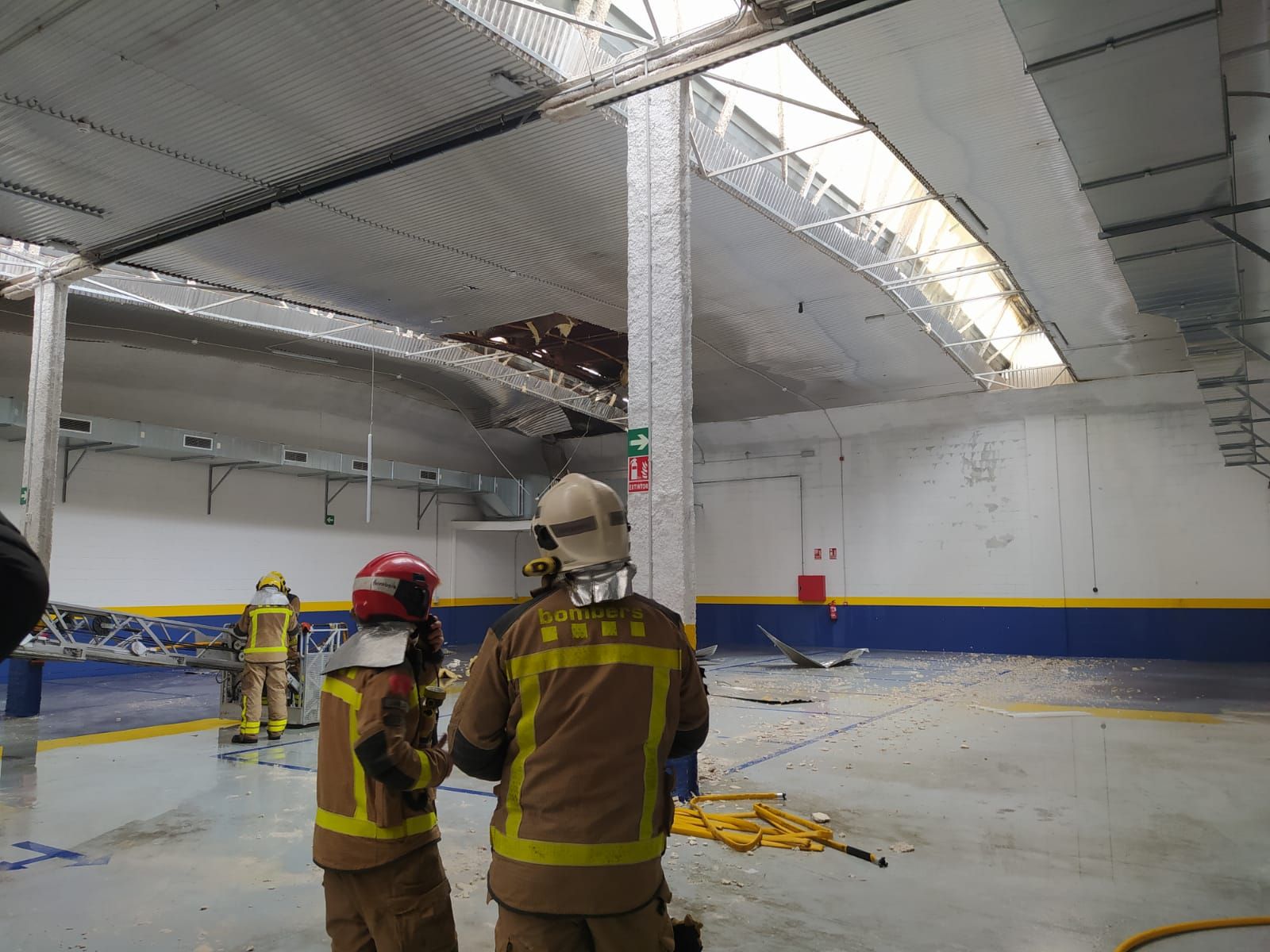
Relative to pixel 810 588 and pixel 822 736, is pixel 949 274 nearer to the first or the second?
pixel 822 736

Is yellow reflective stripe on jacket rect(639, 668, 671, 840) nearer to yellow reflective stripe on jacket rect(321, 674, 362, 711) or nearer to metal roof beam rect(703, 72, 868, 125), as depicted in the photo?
yellow reflective stripe on jacket rect(321, 674, 362, 711)

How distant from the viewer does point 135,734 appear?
1045 cm

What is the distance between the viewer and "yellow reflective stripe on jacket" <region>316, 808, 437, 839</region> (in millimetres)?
2961

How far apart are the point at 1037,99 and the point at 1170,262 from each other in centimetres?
200

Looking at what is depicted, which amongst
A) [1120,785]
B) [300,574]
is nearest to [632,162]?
[1120,785]

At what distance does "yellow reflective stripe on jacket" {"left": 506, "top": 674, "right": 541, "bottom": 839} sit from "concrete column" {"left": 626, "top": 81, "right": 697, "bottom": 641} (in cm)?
428

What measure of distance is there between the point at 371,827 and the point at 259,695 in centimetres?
768

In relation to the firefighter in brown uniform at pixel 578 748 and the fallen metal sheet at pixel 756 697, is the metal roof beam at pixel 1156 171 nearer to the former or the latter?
the firefighter in brown uniform at pixel 578 748

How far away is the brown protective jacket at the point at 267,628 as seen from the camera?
969cm

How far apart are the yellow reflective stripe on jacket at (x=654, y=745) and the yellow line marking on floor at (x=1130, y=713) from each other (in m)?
10.6

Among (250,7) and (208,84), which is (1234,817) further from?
(208,84)

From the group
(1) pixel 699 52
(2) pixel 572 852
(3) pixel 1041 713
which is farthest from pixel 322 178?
(3) pixel 1041 713

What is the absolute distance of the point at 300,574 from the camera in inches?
799

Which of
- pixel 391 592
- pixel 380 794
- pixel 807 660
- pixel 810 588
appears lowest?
pixel 807 660
